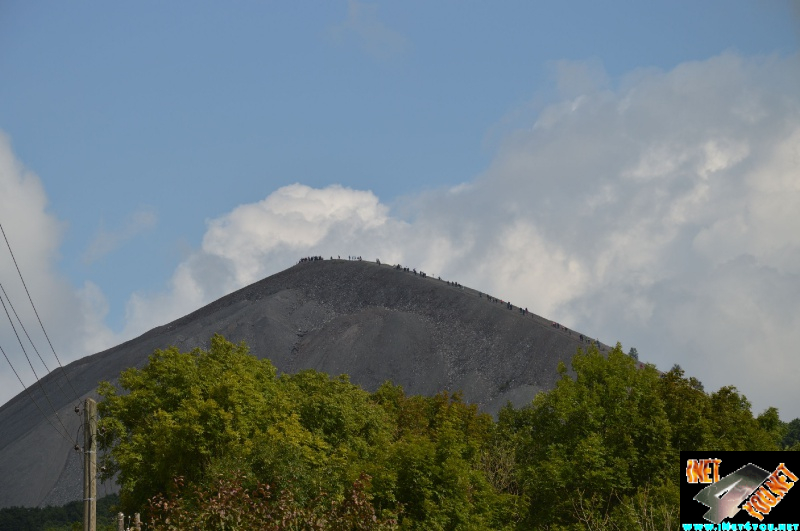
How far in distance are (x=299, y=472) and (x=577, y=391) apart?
1703cm

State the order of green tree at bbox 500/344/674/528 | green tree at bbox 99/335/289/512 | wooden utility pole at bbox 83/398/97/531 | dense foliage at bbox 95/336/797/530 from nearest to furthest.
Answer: wooden utility pole at bbox 83/398/97/531, dense foliage at bbox 95/336/797/530, green tree at bbox 500/344/674/528, green tree at bbox 99/335/289/512

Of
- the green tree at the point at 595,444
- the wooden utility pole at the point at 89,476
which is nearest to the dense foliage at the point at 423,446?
the green tree at the point at 595,444

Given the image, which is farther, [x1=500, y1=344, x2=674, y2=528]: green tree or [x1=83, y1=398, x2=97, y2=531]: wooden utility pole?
[x1=500, y1=344, x2=674, y2=528]: green tree

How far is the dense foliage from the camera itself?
4503 centimetres

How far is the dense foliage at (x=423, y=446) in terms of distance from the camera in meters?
45.0

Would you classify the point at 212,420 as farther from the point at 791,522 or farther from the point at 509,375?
the point at 509,375

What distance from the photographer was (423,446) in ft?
153

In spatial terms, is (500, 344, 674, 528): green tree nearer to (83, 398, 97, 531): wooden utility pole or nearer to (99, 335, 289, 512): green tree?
(99, 335, 289, 512): green tree

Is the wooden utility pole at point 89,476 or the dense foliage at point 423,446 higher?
the dense foliage at point 423,446

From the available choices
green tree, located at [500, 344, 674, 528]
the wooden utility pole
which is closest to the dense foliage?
green tree, located at [500, 344, 674, 528]

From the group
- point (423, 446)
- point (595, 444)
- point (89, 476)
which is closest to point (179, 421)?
point (423, 446)

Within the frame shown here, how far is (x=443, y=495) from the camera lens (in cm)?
4525

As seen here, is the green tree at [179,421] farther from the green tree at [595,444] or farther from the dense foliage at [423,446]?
the green tree at [595,444]

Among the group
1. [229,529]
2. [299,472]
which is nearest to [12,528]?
[299,472]
